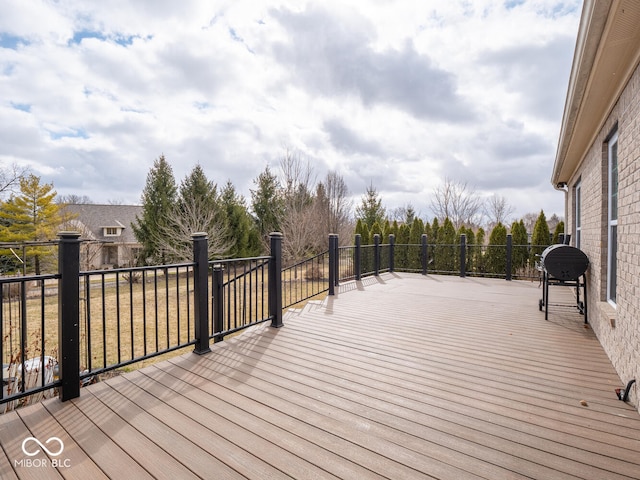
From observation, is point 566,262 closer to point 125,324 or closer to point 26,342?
point 26,342

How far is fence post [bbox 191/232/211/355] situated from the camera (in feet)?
9.56

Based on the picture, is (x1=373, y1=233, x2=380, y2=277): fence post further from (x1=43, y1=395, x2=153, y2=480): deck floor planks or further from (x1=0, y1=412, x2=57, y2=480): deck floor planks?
(x1=0, y1=412, x2=57, y2=480): deck floor planks

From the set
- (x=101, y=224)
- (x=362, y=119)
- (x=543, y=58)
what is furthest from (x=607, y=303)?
(x=101, y=224)

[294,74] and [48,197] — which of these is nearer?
[294,74]

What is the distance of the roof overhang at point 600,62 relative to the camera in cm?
167

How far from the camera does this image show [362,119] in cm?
1070

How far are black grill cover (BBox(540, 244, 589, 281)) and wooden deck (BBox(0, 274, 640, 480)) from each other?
866 millimetres

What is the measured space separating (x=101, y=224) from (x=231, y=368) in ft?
85.2

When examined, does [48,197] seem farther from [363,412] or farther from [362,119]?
[363,412]

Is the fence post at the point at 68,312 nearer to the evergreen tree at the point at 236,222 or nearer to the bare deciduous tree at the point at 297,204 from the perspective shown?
the bare deciduous tree at the point at 297,204

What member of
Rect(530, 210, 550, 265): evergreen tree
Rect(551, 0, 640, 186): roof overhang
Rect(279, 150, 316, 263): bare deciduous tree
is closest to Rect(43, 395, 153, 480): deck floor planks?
Rect(551, 0, 640, 186): roof overhang

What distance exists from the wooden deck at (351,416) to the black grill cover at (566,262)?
2.84ft

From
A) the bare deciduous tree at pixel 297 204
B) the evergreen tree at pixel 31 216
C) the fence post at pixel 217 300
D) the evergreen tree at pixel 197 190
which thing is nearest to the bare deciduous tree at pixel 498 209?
the bare deciduous tree at pixel 297 204

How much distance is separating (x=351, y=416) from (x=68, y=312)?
200 cm
